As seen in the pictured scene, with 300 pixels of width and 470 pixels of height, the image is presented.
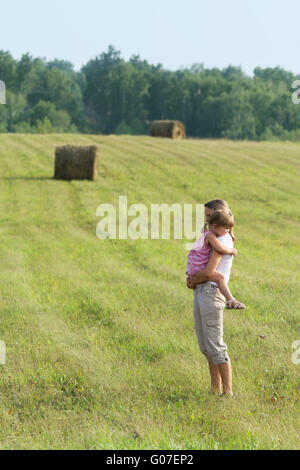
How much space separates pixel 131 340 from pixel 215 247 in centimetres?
203

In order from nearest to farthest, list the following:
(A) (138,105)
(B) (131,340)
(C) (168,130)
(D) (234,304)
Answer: (D) (234,304), (B) (131,340), (C) (168,130), (A) (138,105)

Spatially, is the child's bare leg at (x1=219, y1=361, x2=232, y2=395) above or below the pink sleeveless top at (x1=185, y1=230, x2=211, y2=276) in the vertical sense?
below

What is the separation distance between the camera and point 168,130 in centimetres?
3447

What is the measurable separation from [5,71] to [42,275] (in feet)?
283

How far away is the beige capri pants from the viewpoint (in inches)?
188

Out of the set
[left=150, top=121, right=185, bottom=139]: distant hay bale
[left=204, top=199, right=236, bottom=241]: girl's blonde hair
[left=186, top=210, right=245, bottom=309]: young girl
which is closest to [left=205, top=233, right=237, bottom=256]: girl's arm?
[left=186, top=210, right=245, bottom=309]: young girl

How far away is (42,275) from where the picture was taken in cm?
912

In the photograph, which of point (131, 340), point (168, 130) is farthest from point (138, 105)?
Result: point (131, 340)

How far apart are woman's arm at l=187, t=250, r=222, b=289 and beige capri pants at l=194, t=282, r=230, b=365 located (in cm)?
6

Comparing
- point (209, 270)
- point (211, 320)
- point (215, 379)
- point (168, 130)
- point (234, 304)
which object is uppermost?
point (168, 130)

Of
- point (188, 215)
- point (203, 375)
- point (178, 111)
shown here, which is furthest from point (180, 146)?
point (178, 111)

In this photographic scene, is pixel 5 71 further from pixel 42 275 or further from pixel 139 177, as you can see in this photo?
pixel 42 275

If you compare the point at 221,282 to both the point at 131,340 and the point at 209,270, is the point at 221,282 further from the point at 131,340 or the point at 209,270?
the point at 131,340

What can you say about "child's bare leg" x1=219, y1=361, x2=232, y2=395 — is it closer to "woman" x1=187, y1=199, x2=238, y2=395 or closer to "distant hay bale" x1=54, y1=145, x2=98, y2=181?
"woman" x1=187, y1=199, x2=238, y2=395
